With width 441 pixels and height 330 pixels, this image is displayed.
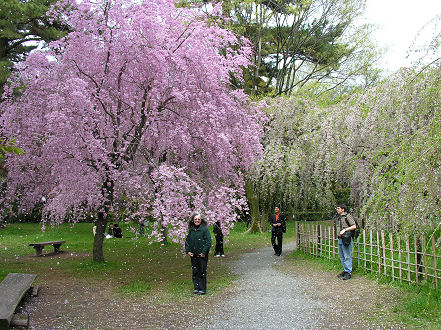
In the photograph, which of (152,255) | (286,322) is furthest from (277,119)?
(286,322)

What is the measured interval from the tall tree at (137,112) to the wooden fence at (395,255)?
2794mm

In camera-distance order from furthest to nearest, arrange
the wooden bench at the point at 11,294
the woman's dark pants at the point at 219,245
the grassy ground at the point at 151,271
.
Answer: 1. the woman's dark pants at the point at 219,245
2. the grassy ground at the point at 151,271
3. the wooden bench at the point at 11,294

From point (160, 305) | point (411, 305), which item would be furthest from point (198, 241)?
point (411, 305)

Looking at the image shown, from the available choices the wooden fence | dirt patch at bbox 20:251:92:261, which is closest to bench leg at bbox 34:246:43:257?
dirt patch at bbox 20:251:92:261

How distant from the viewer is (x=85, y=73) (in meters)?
9.59

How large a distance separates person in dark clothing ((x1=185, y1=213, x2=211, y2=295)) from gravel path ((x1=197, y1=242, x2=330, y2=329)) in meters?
0.71

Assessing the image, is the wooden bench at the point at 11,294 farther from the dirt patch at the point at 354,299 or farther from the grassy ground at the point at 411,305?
the grassy ground at the point at 411,305

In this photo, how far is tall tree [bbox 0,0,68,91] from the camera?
15984mm

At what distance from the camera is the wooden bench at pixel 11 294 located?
4.91m

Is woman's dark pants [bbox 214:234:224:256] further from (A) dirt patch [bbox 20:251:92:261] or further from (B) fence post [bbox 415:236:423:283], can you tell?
(B) fence post [bbox 415:236:423:283]

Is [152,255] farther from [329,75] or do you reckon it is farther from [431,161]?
[329,75]

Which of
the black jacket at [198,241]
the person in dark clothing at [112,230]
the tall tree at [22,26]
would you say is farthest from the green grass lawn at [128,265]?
the tall tree at [22,26]

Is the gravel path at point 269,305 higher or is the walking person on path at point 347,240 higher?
the walking person on path at point 347,240

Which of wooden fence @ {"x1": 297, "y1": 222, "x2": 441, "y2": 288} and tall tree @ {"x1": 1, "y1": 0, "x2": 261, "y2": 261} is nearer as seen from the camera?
wooden fence @ {"x1": 297, "y1": 222, "x2": 441, "y2": 288}
